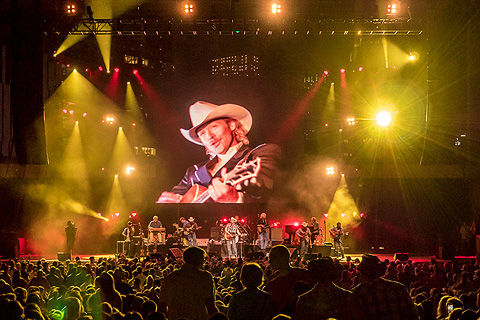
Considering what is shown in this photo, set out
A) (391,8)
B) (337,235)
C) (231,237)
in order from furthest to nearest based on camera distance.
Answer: (231,237), (337,235), (391,8)

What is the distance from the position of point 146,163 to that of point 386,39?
499 inches

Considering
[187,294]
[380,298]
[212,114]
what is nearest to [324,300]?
[380,298]

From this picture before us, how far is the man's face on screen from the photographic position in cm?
2486

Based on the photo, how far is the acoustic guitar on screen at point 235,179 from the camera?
965 inches

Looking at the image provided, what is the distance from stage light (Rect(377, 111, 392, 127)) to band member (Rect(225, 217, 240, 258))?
863cm

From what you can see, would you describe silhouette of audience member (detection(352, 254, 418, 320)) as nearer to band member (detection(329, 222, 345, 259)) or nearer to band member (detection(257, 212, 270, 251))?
band member (detection(329, 222, 345, 259))

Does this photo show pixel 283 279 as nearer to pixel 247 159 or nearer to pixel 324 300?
pixel 324 300

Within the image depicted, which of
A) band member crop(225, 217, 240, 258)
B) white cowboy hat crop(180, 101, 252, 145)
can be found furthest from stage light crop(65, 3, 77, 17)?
band member crop(225, 217, 240, 258)

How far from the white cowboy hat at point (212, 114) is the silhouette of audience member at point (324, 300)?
20642 millimetres

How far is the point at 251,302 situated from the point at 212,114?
20671 mm

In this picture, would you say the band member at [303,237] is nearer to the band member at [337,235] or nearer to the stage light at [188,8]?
the band member at [337,235]

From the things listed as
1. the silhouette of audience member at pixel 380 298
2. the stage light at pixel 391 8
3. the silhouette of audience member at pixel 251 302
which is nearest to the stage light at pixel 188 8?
the stage light at pixel 391 8

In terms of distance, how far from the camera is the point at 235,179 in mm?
24578

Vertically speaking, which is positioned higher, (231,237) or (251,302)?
(251,302)
